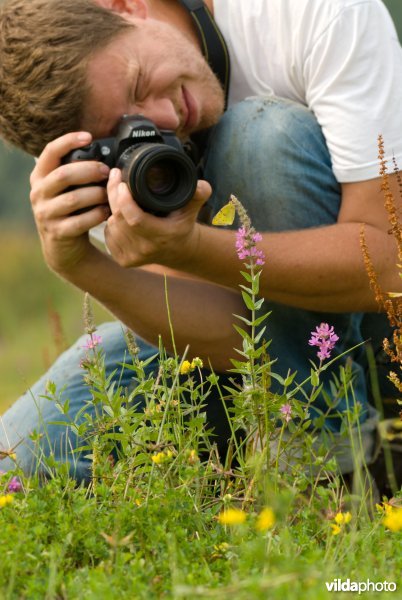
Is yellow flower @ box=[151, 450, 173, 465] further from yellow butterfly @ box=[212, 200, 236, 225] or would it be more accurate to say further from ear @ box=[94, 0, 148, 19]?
ear @ box=[94, 0, 148, 19]

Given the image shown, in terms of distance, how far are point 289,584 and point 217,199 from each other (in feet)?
4.94

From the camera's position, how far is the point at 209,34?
2.64 meters

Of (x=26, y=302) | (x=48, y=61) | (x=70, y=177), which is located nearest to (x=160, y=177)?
(x=70, y=177)

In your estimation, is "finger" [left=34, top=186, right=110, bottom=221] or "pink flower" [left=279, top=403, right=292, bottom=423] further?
"finger" [left=34, top=186, right=110, bottom=221]

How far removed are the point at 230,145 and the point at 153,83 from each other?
10.0 inches

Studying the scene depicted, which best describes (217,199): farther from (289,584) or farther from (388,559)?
(289,584)

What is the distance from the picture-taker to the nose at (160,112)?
2.42m

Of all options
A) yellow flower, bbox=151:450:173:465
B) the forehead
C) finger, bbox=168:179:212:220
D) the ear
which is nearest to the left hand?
finger, bbox=168:179:212:220

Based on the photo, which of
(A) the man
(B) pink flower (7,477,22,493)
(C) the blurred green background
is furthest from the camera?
(C) the blurred green background

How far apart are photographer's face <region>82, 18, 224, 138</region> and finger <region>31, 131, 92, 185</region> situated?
17 cm

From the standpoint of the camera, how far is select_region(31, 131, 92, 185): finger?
7.16 feet

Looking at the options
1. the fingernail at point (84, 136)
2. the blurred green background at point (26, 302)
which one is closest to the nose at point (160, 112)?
the fingernail at point (84, 136)

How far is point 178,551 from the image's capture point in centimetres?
147

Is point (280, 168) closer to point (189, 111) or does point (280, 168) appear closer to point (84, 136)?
point (189, 111)
